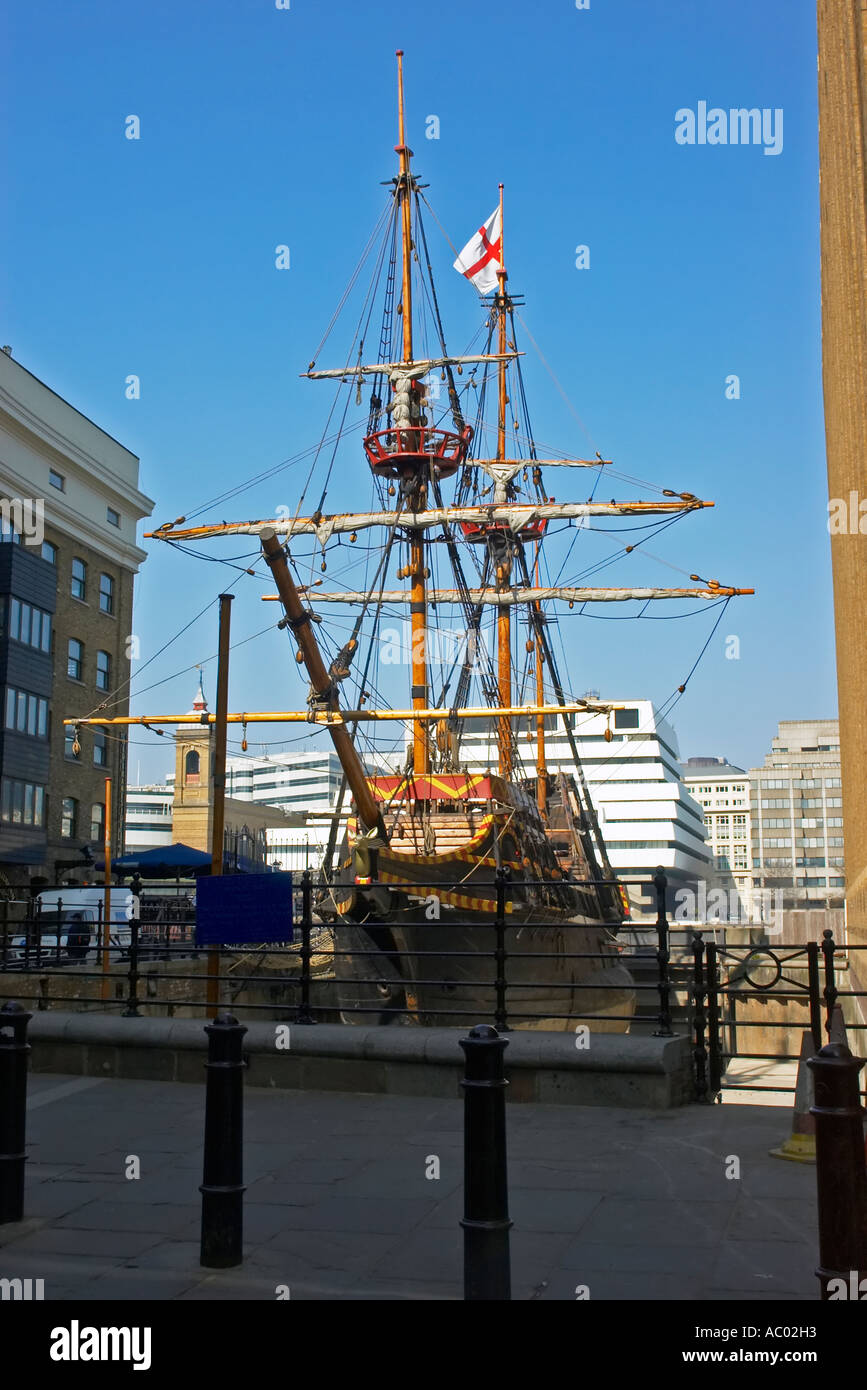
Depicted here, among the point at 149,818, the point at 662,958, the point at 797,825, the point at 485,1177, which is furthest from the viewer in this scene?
the point at 149,818

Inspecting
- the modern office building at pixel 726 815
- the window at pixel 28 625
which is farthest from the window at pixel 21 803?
the modern office building at pixel 726 815

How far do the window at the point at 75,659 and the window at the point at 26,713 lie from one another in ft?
10.4

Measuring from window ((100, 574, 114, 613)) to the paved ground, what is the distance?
117ft

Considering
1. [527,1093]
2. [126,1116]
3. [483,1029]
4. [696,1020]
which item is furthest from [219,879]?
[483,1029]

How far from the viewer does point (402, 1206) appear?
6.16 m

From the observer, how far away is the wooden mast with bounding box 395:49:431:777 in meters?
33.6

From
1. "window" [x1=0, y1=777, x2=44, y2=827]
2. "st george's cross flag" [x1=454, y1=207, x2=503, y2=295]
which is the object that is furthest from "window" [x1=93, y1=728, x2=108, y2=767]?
"st george's cross flag" [x1=454, y1=207, x2=503, y2=295]

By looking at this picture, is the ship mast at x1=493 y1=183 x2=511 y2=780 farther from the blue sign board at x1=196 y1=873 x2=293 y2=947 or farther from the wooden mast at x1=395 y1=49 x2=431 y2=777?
the blue sign board at x1=196 y1=873 x2=293 y2=947

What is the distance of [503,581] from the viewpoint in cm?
4888

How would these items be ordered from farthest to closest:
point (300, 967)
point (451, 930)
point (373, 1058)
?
1. point (451, 930)
2. point (300, 967)
3. point (373, 1058)

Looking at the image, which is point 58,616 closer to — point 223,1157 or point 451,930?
point 451,930

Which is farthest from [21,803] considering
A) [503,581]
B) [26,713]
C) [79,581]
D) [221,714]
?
[221,714]

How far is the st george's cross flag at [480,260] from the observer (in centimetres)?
4331

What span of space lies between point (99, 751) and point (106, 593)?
5.68 m
